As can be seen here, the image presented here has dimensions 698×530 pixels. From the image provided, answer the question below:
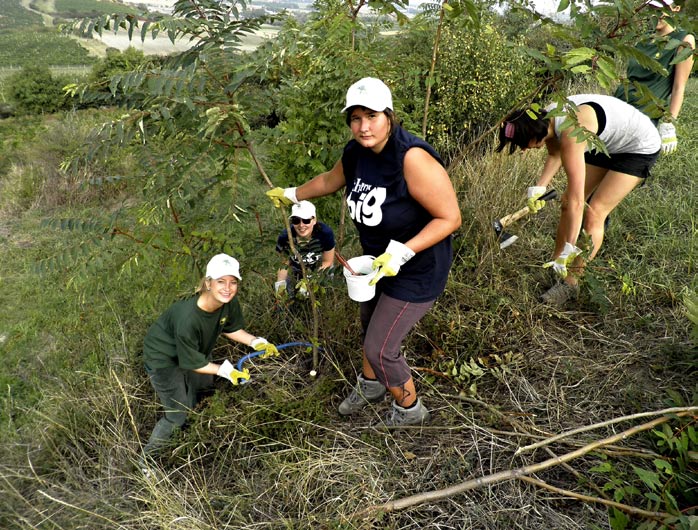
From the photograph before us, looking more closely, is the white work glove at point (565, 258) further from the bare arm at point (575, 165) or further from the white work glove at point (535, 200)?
the white work glove at point (535, 200)

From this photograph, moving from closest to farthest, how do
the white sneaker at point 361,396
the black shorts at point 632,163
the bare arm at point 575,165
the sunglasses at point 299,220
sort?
1. the bare arm at point 575,165
2. the white sneaker at point 361,396
3. the black shorts at point 632,163
4. the sunglasses at point 299,220

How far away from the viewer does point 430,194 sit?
5.77ft

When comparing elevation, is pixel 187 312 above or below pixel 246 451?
above

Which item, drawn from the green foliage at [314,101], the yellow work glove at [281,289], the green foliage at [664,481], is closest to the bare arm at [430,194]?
the green foliage at [314,101]

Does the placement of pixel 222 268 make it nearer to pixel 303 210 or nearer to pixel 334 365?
pixel 303 210

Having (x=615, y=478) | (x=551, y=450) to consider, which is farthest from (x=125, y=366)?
(x=615, y=478)

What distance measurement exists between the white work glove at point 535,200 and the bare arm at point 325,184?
142 centimetres

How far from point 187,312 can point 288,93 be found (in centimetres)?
164

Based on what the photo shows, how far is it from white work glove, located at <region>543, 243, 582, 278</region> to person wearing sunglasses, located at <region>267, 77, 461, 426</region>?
1.09m

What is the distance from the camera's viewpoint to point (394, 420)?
2.30m

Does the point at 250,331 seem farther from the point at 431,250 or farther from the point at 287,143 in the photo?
the point at 431,250

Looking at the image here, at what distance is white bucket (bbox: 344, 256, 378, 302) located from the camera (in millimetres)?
1981

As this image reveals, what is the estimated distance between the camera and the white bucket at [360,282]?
1981 millimetres

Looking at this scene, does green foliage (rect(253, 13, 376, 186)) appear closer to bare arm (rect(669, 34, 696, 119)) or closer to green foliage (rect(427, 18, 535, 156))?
bare arm (rect(669, 34, 696, 119))
